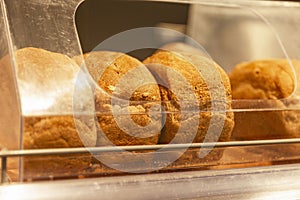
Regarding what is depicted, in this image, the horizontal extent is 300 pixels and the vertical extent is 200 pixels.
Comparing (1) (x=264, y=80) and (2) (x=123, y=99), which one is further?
(1) (x=264, y=80)

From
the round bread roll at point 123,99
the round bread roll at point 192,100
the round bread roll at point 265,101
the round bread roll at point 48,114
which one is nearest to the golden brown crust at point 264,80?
the round bread roll at point 265,101

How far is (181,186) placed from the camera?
768 millimetres

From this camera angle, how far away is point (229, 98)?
3.11ft

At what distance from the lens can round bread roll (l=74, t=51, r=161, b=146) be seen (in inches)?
31.6

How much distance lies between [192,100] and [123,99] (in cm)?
15

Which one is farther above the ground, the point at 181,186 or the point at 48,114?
the point at 48,114

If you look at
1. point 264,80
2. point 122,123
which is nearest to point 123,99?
point 122,123

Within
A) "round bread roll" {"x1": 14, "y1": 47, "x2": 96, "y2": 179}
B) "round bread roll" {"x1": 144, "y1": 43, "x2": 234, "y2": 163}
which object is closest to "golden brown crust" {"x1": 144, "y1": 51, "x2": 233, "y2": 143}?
"round bread roll" {"x1": 144, "y1": 43, "x2": 234, "y2": 163}

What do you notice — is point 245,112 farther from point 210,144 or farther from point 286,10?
point 286,10

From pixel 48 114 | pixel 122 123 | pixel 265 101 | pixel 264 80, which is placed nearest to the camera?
pixel 48 114

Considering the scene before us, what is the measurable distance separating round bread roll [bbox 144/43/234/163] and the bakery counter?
0.25 ft

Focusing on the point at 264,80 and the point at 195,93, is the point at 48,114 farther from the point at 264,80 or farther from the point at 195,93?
the point at 264,80

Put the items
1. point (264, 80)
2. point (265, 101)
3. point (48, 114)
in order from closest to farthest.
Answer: point (48, 114) < point (265, 101) < point (264, 80)

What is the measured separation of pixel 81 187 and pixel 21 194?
0.09 metres
